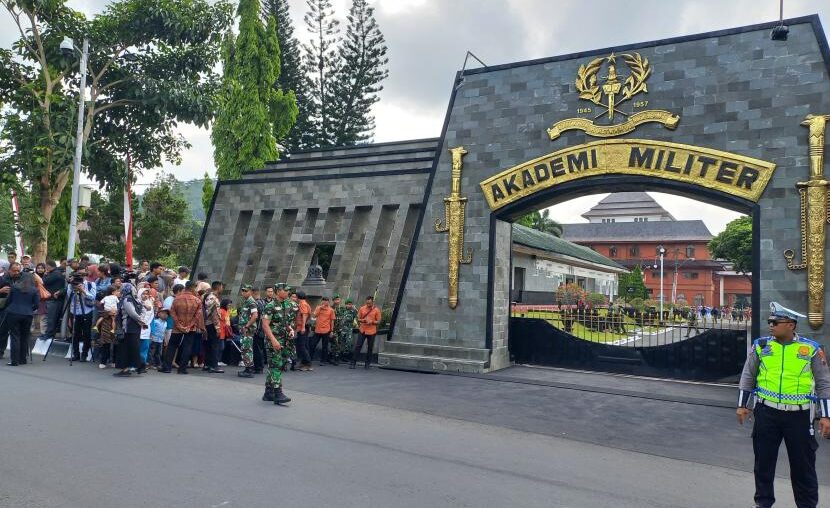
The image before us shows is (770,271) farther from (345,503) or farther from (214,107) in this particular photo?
(214,107)

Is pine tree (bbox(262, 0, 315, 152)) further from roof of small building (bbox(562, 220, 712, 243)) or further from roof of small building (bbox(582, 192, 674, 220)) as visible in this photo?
roof of small building (bbox(582, 192, 674, 220))

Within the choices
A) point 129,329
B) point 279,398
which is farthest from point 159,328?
point 279,398

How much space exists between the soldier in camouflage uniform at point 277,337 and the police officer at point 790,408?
19.9ft

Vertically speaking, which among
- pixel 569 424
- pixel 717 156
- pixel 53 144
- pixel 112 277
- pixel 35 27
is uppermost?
pixel 35 27

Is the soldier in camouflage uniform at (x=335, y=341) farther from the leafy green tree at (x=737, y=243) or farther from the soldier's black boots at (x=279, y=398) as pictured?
the leafy green tree at (x=737, y=243)

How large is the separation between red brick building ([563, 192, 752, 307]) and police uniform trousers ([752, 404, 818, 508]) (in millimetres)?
52226

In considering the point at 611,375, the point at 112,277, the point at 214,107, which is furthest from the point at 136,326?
the point at 214,107

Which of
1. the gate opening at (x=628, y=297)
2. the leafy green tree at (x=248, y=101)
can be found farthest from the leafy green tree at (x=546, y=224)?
the leafy green tree at (x=248, y=101)

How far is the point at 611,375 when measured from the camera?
13.0 m

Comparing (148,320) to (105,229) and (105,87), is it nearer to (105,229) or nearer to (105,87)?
(105,87)

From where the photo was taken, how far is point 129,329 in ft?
34.9

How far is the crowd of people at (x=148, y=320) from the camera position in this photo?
10836mm

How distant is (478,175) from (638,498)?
930 cm

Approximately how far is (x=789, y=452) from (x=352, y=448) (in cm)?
409
